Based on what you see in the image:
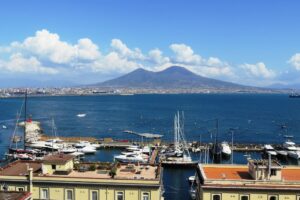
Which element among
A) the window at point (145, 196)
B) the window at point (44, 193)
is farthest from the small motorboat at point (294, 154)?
the window at point (44, 193)

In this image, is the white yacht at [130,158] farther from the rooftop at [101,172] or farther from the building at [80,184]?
the building at [80,184]

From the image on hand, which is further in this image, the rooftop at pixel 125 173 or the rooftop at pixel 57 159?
the rooftop at pixel 57 159

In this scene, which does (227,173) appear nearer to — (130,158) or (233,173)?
(233,173)

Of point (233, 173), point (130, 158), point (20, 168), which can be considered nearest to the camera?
point (233, 173)

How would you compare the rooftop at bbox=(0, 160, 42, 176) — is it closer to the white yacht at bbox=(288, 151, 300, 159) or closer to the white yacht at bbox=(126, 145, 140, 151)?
the white yacht at bbox=(126, 145, 140, 151)

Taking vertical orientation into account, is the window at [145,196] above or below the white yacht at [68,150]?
above

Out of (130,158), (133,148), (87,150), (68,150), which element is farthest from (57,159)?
(87,150)

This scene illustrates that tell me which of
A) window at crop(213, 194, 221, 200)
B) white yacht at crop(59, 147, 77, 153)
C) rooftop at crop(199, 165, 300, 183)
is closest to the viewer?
window at crop(213, 194, 221, 200)

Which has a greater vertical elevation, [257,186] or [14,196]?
[14,196]

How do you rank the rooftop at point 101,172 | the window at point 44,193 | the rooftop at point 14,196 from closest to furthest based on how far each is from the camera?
the rooftop at point 14,196
the window at point 44,193
the rooftop at point 101,172

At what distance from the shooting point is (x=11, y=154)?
82062mm

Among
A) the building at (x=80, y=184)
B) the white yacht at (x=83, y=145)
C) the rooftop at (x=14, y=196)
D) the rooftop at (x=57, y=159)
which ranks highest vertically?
the rooftop at (x=14, y=196)

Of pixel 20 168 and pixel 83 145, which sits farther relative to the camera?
pixel 83 145

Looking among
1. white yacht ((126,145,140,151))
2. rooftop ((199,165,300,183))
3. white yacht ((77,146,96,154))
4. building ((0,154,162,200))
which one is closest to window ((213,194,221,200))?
A: rooftop ((199,165,300,183))
